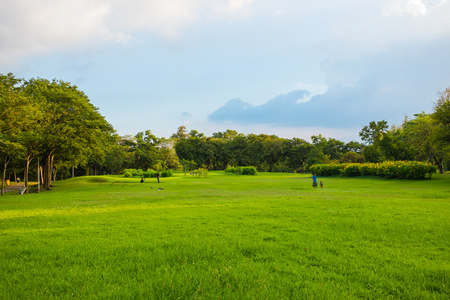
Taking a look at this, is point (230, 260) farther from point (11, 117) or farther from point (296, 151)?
point (296, 151)

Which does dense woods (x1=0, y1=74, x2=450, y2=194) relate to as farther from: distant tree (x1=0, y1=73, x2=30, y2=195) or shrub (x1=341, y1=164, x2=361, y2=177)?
shrub (x1=341, y1=164, x2=361, y2=177)

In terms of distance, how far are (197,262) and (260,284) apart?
4.31 ft

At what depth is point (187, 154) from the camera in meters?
81.7

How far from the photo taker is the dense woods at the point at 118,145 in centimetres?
2278

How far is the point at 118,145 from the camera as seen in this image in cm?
5622

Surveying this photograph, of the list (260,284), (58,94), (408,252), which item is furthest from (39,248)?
(58,94)

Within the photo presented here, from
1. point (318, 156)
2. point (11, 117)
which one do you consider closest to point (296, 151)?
point (318, 156)

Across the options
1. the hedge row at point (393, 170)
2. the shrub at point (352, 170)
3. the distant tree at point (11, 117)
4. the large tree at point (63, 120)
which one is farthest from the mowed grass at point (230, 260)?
the shrub at point (352, 170)

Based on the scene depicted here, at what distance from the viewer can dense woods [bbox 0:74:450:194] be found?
22.8m

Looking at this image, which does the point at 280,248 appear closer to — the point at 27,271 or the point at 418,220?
the point at 27,271

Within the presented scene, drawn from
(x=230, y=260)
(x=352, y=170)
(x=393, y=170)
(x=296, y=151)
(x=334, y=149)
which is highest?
(x=334, y=149)

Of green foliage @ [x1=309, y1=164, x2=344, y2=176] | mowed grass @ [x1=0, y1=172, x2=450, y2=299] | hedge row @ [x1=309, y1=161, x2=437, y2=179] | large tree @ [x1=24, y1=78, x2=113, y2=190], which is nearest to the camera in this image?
mowed grass @ [x1=0, y1=172, x2=450, y2=299]

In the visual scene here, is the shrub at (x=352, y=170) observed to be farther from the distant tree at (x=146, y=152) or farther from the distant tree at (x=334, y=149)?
the distant tree at (x=146, y=152)

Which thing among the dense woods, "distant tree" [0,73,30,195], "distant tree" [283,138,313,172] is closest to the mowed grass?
"distant tree" [0,73,30,195]
